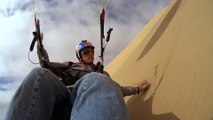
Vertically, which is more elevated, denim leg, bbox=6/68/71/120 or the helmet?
the helmet

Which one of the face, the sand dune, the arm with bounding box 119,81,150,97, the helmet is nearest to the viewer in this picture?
the sand dune

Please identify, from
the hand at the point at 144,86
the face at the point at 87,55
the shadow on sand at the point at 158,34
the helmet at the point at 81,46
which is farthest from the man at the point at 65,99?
the shadow on sand at the point at 158,34

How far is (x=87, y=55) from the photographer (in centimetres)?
383

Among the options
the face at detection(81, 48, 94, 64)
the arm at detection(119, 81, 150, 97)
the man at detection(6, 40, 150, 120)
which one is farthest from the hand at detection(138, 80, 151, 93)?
the man at detection(6, 40, 150, 120)

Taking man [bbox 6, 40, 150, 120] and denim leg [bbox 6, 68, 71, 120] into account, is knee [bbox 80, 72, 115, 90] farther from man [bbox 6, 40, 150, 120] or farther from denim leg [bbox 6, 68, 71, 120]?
denim leg [bbox 6, 68, 71, 120]

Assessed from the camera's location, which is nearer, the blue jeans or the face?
the blue jeans

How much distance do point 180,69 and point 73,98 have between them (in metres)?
1.18

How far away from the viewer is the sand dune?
249 cm

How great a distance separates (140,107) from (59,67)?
2.94 ft

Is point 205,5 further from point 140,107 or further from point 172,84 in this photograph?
point 140,107

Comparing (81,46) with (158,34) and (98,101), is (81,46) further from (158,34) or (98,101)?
(98,101)

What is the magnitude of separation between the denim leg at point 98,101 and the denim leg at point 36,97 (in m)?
0.19

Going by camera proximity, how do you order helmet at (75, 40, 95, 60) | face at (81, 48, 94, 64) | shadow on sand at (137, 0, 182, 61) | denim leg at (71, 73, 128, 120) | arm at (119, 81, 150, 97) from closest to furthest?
1. denim leg at (71, 73, 128, 120)
2. arm at (119, 81, 150, 97)
3. face at (81, 48, 94, 64)
4. helmet at (75, 40, 95, 60)
5. shadow on sand at (137, 0, 182, 61)

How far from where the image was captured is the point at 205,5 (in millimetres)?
3340
